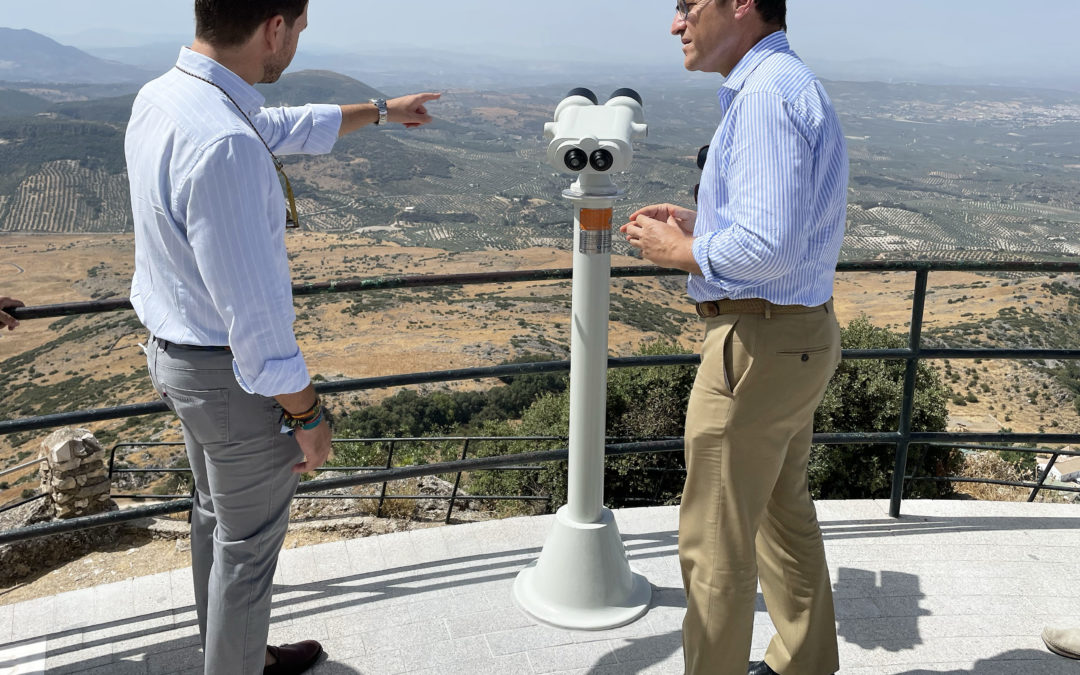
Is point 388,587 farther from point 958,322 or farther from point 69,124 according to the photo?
point 69,124

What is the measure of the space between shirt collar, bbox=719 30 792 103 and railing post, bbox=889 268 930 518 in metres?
1.32

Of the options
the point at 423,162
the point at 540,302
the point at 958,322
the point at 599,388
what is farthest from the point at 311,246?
the point at 599,388

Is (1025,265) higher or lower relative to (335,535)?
higher

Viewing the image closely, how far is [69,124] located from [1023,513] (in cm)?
18339

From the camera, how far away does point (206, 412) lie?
158 cm

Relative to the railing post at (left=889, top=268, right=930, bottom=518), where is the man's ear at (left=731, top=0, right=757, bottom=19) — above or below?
above

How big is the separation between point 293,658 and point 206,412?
3.04ft

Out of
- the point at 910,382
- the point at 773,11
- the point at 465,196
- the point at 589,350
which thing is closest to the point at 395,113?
the point at 589,350

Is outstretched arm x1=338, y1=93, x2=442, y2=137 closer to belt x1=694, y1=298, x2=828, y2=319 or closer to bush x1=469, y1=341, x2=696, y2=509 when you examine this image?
belt x1=694, y1=298, x2=828, y2=319

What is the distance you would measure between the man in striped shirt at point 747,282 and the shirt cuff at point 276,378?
2.42 ft

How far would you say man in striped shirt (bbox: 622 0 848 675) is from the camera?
154 centimetres

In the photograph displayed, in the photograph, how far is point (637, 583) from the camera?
2.57 metres

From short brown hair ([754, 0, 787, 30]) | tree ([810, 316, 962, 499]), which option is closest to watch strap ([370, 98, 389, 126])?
short brown hair ([754, 0, 787, 30])

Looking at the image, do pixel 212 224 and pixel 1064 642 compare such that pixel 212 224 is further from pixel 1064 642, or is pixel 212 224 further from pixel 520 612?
pixel 1064 642
